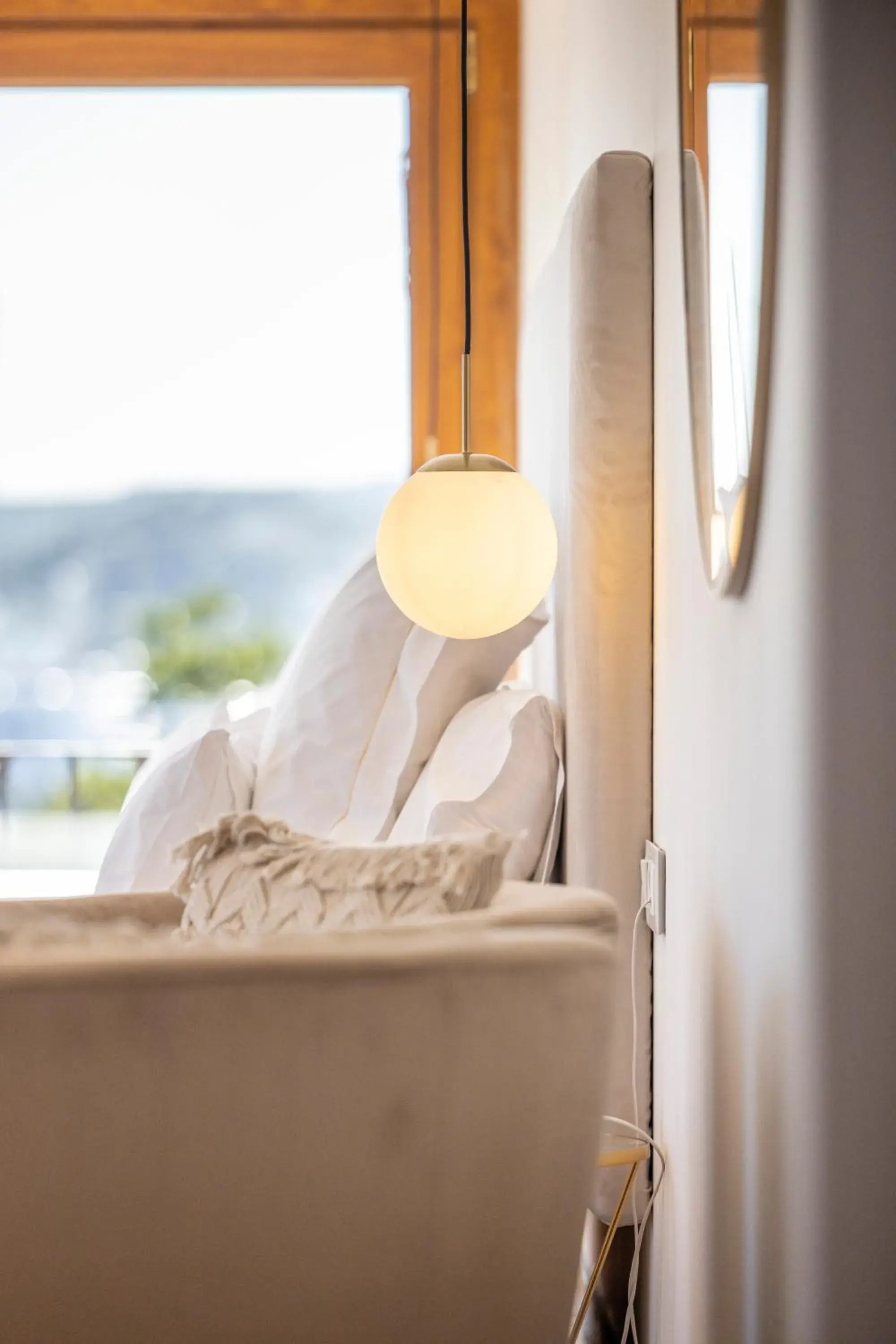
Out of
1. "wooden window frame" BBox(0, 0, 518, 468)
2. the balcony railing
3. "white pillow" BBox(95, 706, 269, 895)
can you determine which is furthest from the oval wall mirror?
the balcony railing

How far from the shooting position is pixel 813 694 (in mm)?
908

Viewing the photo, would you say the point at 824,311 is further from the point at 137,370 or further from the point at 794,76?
the point at 137,370

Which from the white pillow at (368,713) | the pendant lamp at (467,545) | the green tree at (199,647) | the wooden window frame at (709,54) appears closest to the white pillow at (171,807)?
the white pillow at (368,713)

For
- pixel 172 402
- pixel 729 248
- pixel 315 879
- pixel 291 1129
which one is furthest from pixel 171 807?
pixel 172 402

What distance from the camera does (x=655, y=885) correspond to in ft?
5.06

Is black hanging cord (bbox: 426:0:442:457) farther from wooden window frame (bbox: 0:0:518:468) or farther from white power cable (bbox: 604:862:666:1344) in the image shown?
white power cable (bbox: 604:862:666:1344)

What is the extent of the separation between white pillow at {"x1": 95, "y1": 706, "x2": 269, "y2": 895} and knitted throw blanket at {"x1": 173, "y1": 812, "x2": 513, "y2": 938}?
64cm

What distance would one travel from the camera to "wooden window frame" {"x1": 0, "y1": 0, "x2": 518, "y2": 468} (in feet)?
10.9

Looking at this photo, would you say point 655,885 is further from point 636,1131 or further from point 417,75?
point 417,75

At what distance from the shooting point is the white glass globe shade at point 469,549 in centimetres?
157

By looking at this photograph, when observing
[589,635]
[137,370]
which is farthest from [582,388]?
[137,370]

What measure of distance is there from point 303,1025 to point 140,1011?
11 centimetres

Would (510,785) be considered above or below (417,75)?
below

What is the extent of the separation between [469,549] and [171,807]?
2.01 ft
